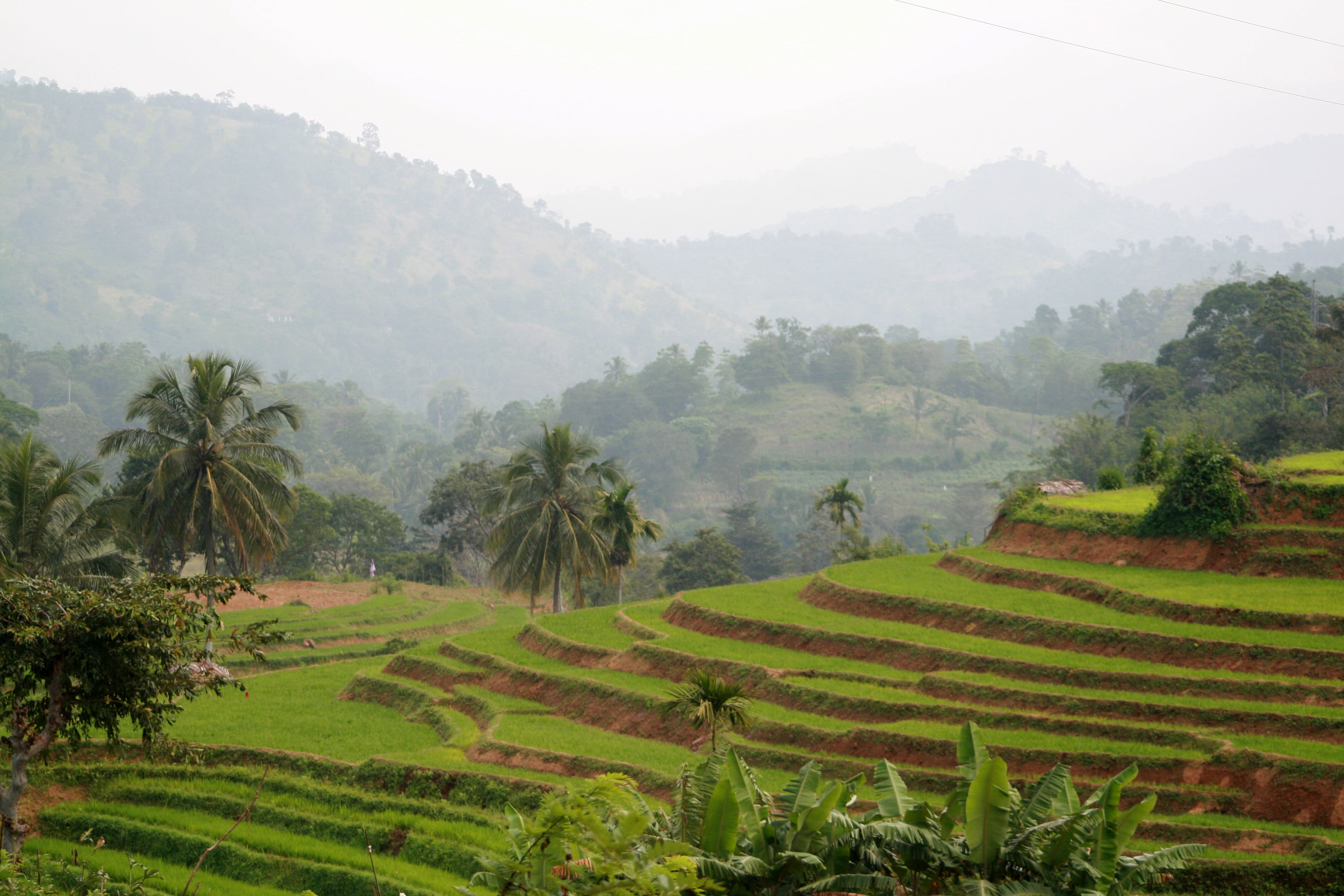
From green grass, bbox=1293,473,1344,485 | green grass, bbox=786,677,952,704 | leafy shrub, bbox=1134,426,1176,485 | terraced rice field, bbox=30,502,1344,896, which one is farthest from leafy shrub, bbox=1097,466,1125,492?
green grass, bbox=786,677,952,704

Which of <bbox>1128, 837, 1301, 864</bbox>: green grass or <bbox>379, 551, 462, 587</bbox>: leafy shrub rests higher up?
<bbox>1128, 837, 1301, 864</bbox>: green grass

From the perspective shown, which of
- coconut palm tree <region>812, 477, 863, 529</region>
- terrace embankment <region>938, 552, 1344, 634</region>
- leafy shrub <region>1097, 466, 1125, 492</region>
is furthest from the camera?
coconut palm tree <region>812, 477, 863, 529</region>

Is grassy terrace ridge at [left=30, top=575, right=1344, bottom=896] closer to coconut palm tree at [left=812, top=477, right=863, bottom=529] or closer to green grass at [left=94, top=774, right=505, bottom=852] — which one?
green grass at [left=94, top=774, right=505, bottom=852]

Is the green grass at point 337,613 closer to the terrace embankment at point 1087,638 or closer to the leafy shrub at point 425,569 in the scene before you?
the leafy shrub at point 425,569

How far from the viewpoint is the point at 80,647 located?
11688 mm

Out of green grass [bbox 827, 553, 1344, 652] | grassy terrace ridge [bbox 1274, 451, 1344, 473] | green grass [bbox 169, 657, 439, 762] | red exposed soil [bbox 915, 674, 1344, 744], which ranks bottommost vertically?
green grass [bbox 169, 657, 439, 762]

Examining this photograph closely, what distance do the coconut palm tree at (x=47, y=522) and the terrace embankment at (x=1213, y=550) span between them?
77.0 ft

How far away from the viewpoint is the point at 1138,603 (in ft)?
68.3

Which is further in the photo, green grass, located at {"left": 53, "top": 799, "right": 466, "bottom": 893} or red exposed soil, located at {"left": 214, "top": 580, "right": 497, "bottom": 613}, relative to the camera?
red exposed soil, located at {"left": 214, "top": 580, "right": 497, "bottom": 613}

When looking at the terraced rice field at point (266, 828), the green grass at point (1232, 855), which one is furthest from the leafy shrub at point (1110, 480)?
the terraced rice field at point (266, 828)

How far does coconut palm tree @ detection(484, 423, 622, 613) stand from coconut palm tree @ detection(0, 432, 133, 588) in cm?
1346

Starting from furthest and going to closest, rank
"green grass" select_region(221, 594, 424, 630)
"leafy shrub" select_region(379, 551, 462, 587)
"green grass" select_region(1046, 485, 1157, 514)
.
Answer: "leafy shrub" select_region(379, 551, 462, 587), "green grass" select_region(221, 594, 424, 630), "green grass" select_region(1046, 485, 1157, 514)

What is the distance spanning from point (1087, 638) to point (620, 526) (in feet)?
62.7

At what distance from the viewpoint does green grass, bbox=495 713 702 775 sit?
16938 millimetres
